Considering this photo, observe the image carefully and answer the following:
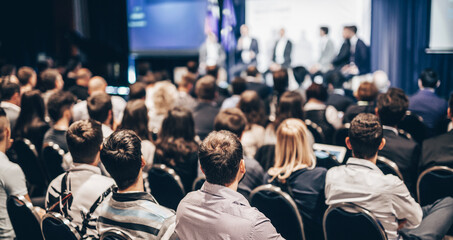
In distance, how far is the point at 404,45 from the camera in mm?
7383

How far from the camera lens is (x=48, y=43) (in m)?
12.6

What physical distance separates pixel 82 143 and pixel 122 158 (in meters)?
0.54

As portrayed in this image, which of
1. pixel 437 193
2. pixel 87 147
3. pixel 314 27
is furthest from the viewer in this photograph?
pixel 314 27

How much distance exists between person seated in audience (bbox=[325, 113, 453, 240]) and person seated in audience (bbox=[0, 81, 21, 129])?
3.52m

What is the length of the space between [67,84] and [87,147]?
226 inches

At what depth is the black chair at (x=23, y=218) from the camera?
6.75ft

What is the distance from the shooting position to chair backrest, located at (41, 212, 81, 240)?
5.82 feet

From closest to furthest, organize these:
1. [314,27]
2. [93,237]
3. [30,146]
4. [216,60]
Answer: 1. [93,237]
2. [30,146]
3. [314,27]
4. [216,60]

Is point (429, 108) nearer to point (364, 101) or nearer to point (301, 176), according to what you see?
point (364, 101)

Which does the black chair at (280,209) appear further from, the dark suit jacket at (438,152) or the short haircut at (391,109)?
the short haircut at (391,109)

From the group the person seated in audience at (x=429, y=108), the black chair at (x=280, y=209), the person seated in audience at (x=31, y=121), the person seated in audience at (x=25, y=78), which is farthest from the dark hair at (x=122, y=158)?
the person seated in audience at (x=25, y=78)

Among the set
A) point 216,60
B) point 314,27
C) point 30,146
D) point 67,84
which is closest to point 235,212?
point 30,146

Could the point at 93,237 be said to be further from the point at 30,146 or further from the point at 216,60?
the point at 216,60

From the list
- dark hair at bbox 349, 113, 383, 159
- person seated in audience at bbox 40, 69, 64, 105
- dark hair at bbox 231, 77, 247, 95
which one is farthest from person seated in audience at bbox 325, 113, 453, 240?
person seated in audience at bbox 40, 69, 64, 105
